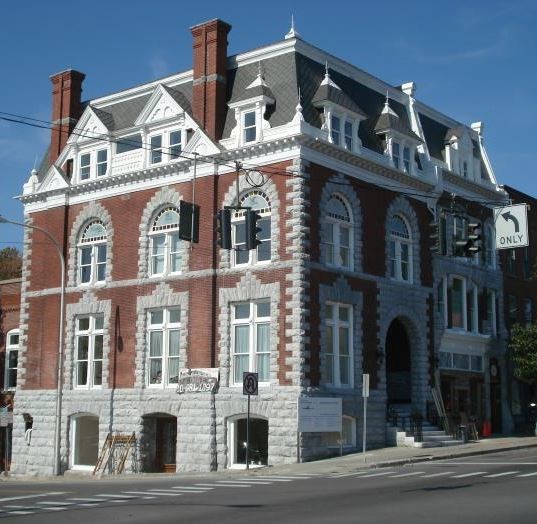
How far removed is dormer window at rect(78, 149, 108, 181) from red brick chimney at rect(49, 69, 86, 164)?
6.82ft

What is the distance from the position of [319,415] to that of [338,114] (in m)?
12.1

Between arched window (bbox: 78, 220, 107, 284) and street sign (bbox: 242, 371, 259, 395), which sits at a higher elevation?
arched window (bbox: 78, 220, 107, 284)

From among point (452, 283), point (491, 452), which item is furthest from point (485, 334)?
point (491, 452)

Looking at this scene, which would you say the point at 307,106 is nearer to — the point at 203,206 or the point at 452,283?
the point at 203,206

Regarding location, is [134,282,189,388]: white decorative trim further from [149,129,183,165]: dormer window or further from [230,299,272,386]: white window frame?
[149,129,183,165]: dormer window

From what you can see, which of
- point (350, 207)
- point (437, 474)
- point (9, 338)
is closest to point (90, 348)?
point (9, 338)

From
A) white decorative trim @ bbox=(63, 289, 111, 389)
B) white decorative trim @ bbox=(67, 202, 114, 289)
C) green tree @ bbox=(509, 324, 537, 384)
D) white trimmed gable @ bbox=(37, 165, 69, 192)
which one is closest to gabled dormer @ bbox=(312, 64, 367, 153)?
white decorative trim @ bbox=(67, 202, 114, 289)

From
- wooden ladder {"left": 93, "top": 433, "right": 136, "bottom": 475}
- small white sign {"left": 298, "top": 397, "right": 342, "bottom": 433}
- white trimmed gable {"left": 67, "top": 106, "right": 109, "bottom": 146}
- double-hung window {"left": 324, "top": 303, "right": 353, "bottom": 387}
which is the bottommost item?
wooden ladder {"left": 93, "top": 433, "right": 136, "bottom": 475}

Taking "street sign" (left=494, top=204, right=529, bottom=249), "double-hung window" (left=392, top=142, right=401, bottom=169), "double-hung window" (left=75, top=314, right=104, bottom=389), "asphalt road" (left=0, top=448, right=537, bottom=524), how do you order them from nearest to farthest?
"asphalt road" (left=0, top=448, right=537, bottom=524) → "street sign" (left=494, top=204, right=529, bottom=249) → "double-hung window" (left=392, top=142, right=401, bottom=169) → "double-hung window" (left=75, top=314, right=104, bottom=389)

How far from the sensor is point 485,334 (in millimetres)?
45875

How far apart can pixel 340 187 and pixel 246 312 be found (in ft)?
20.4

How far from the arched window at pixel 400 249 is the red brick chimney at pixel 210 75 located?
28.0 feet

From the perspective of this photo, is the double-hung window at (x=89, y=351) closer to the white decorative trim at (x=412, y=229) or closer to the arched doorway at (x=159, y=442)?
the arched doorway at (x=159, y=442)

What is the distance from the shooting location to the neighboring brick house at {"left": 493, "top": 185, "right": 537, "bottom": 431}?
47.8m
